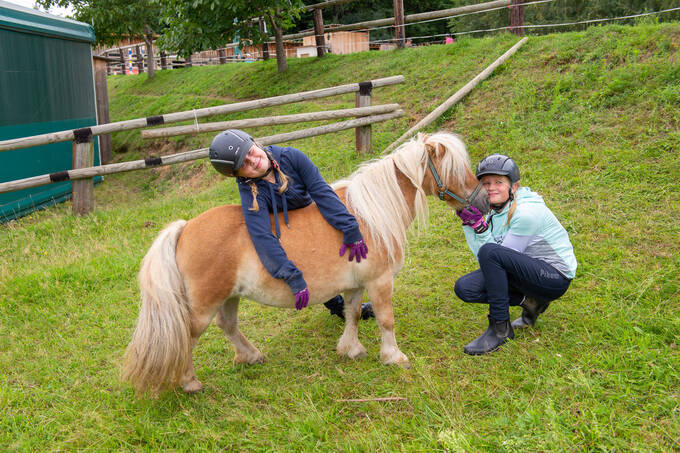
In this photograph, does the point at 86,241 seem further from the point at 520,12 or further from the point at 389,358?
the point at 520,12

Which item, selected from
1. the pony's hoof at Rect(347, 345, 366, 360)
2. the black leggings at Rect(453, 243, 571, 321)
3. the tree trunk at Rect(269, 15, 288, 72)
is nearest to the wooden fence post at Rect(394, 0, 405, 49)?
the tree trunk at Rect(269, 15, 288, 72)

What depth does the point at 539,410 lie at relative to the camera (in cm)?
256

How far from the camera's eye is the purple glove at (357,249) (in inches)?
121

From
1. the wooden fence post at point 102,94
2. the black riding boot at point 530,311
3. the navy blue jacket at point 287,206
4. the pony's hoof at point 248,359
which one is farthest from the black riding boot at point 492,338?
the wooden fence post at point 102,94

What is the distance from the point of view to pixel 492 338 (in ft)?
11.1

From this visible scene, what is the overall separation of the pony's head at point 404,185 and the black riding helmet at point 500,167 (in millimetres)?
115

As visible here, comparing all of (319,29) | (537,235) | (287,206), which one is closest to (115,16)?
(319,29)

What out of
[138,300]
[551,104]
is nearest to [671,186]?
[551,104]

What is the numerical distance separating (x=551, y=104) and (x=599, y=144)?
1.35 metres

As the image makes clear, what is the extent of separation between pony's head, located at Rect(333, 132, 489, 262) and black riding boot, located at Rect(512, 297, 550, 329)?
817 millimetres

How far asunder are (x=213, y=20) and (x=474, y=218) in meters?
11.2

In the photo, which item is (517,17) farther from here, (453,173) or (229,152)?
(229,152)

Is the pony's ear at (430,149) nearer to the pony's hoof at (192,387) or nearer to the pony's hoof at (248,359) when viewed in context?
the pony's hoof at (248,359)

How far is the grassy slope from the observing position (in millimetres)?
2652
